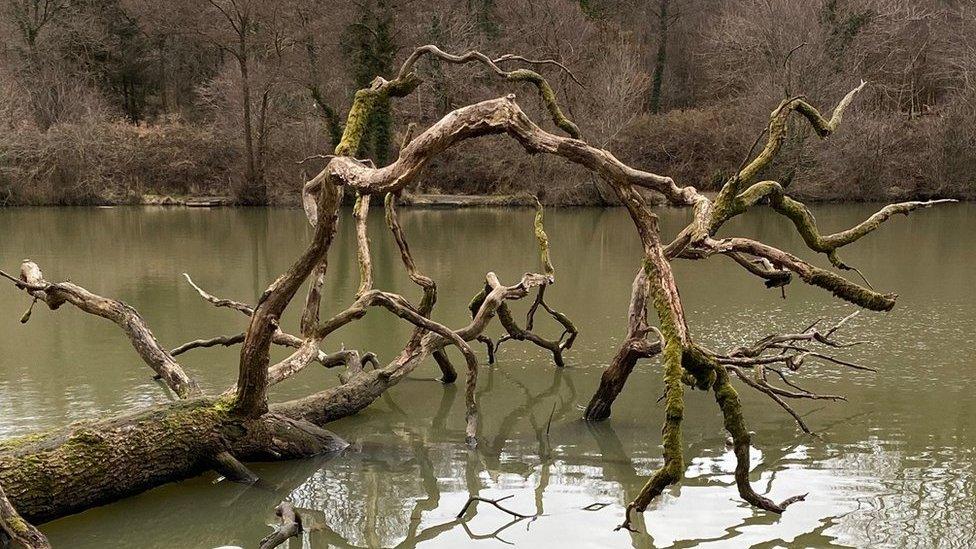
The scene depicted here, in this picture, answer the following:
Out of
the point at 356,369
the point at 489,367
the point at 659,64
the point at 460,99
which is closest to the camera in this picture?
the point at 356,369

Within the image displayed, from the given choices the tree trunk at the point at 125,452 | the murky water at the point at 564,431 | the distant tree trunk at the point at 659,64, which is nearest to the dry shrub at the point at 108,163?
the murky water at the point at 564,431

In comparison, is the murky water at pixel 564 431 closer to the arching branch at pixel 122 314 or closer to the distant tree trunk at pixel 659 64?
the arching branch at pixel 122 314

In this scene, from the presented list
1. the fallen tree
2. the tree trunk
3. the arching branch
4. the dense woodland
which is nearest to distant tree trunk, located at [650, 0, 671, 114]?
the dense woodland

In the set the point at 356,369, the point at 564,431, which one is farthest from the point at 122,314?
the point at 564,431

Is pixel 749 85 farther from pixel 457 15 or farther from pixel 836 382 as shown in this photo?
pixel 836 382

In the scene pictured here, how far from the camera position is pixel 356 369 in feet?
26.5

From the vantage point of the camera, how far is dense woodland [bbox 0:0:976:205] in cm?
3472

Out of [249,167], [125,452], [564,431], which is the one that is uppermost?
[249,167]

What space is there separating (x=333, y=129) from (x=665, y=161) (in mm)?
14644

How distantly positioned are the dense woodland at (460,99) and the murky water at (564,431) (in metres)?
20.4

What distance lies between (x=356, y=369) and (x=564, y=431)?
202 cm

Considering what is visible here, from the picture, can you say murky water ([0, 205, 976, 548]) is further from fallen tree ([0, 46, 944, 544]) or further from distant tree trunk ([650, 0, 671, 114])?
distant tree trunk ([650, 0, 671, 114])

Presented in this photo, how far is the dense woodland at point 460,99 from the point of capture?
114ft

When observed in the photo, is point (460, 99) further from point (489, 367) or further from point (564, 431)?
point (564, 431)
